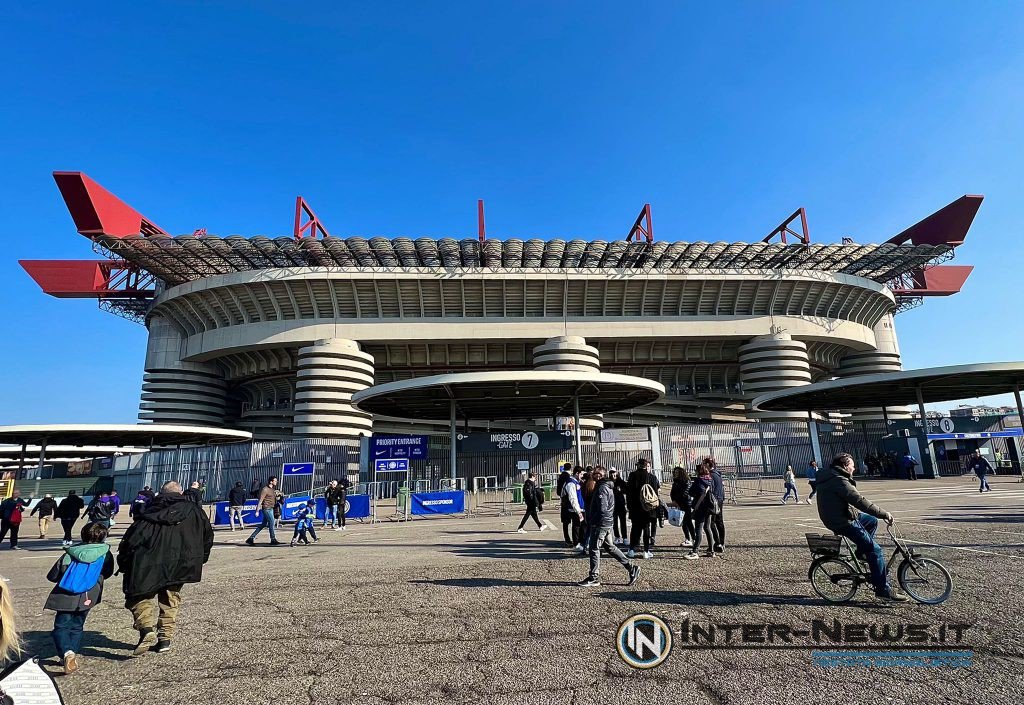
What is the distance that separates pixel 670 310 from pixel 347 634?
4309cm

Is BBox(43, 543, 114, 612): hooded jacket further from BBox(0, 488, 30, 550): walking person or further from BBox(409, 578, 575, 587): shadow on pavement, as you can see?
BBox(0, 488, 30, 550): walking person

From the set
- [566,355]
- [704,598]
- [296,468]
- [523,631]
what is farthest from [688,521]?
[566,355]

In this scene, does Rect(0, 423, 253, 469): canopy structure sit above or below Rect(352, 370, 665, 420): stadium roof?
below

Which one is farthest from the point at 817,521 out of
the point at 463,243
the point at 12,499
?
the point at 463,243

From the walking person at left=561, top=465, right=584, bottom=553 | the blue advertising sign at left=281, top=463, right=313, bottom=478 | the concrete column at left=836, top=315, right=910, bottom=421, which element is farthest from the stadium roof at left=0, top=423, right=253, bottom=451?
the concrete column at left=836, top=315, right=910, bottom=421

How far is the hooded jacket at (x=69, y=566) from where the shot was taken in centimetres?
476

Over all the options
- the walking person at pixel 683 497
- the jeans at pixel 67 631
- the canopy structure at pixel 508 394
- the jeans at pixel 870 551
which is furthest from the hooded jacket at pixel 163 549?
the canopy structure at pixel 508 394

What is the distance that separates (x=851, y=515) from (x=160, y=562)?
729 centimetres

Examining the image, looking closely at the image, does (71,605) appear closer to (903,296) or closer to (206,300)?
(206,300)

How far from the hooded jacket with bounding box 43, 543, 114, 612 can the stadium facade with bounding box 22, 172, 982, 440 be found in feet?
113

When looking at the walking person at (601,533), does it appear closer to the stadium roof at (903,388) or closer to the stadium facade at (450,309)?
the stadium roof at (903,388)

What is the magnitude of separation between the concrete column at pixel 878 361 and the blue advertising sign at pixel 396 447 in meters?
44.7

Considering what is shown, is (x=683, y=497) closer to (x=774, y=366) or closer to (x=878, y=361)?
(x=774, y=366)

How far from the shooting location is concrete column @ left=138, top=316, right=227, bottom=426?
43.9 m
